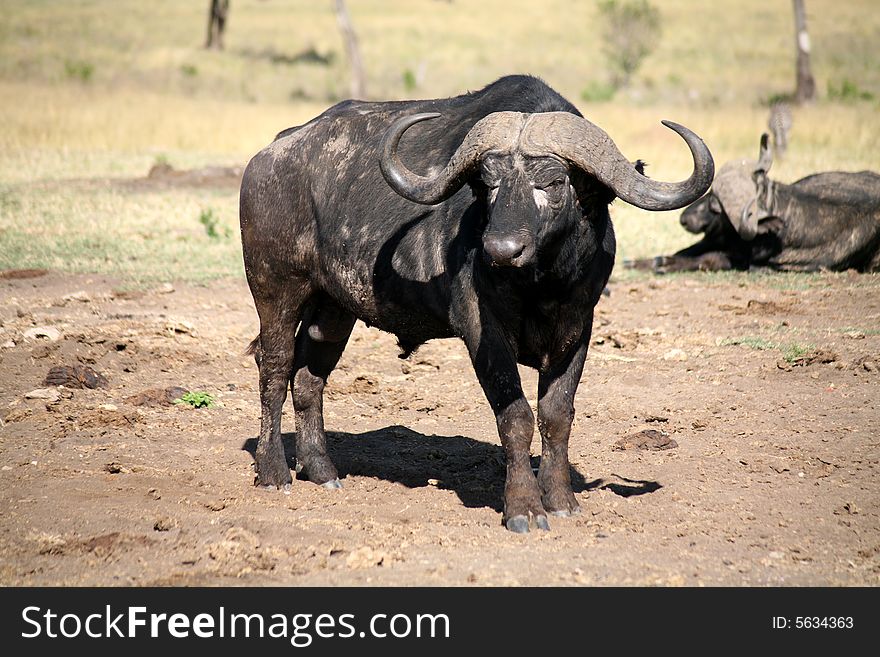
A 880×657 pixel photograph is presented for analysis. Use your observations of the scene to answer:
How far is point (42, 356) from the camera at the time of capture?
8.88 metres

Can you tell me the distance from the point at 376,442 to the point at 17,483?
2.34 metres

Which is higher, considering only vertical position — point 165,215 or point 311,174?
point 311,174

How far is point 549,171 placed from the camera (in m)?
5.20

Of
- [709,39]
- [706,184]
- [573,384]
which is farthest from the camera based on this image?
[709,39]

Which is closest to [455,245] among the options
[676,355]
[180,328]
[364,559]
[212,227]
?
[364,559]

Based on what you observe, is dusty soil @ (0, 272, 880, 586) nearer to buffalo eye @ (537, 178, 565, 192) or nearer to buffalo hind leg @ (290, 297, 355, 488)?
buffalo hind leg @ (290, 297, 355, 488)

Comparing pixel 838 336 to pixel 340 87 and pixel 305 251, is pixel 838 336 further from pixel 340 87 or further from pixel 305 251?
pixel 340 87

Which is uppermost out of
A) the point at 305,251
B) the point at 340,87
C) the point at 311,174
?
the point at 311,174

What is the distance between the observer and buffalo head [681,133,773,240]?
12555 millimetres

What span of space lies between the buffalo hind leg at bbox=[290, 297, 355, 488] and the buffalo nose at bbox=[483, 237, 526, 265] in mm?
2425

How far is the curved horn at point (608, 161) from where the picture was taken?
5.19m

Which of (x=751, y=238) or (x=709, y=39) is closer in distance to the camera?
(x=751, y=238)

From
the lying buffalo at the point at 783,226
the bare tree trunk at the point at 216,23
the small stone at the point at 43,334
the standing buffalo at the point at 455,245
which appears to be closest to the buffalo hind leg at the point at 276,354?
the standing buffalo at the point at 455,245
